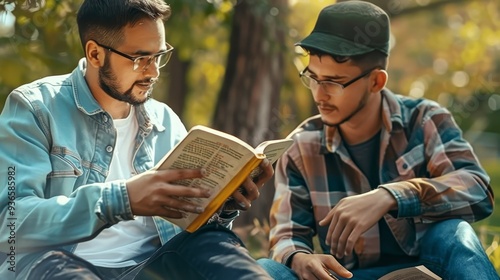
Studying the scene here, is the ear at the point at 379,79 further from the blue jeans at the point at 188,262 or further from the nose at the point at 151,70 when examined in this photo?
the blue jeans at the point at 188,262

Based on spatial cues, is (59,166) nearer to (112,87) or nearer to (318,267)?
(112,87)

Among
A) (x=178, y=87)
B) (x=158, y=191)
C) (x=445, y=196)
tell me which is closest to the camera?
(x=158, y=191)

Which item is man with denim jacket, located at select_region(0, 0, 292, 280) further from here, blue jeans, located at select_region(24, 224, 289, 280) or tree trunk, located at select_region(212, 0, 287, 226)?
tree trunk, located at select_region(212, 0, 287, 226)

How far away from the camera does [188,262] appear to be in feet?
11.1

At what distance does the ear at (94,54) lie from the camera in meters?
3.82

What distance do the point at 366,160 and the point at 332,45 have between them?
527mm

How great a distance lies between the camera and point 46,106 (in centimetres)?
363

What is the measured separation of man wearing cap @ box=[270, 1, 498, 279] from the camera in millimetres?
4188

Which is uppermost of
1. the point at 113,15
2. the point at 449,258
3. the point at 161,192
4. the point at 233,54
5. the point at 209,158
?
the point at 113,15

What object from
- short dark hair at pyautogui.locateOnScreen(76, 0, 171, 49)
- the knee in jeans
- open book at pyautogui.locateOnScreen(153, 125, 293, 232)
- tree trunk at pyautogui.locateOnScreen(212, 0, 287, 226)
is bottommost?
tree trunk at pyautogui.locateOnScreen(212, 0, 287, 226)

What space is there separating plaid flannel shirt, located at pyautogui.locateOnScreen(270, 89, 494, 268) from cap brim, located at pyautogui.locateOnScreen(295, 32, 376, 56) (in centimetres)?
28

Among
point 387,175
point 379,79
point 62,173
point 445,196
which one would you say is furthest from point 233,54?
point 62,173

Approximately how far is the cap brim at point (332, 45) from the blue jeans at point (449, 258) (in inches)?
32.1

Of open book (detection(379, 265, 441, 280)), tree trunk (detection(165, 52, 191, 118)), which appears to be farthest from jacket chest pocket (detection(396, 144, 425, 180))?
tree trunk (detection(165, 52, 191, 118))
